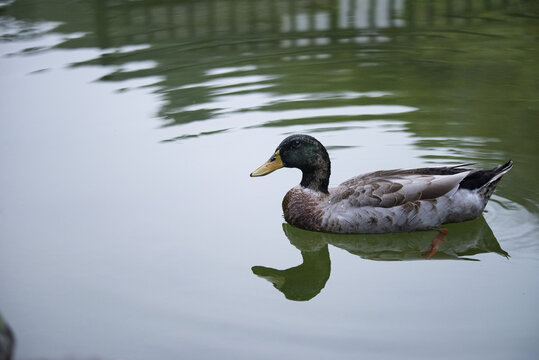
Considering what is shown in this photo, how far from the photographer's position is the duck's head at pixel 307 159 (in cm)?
661

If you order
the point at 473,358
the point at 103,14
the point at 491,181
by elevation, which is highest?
the point at 103,14

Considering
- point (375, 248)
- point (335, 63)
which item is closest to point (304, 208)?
point (375, 248)

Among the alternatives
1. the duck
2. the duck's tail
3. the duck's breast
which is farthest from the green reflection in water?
the duck's breast

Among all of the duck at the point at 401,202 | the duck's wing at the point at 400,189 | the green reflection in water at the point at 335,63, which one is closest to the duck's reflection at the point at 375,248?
the duck at the point at 401,202

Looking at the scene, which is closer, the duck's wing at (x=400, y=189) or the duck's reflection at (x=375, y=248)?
the duck's reflection at (x=375, y=248)

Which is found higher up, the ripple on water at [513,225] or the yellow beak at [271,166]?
the yellow beak at [271,166]

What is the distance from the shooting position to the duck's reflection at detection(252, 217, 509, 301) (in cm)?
578

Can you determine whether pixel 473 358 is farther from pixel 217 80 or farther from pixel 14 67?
pixel 14 67

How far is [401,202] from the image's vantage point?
627 cm

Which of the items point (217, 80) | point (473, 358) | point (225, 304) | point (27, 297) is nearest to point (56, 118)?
point (217, 80)

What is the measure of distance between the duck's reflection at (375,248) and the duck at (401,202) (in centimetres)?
6

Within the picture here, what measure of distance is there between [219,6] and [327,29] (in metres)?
2.13

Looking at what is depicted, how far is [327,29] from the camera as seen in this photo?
11.8m

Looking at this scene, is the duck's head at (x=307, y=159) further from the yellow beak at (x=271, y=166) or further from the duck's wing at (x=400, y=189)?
the duck's wing at (x=400, y=189)
